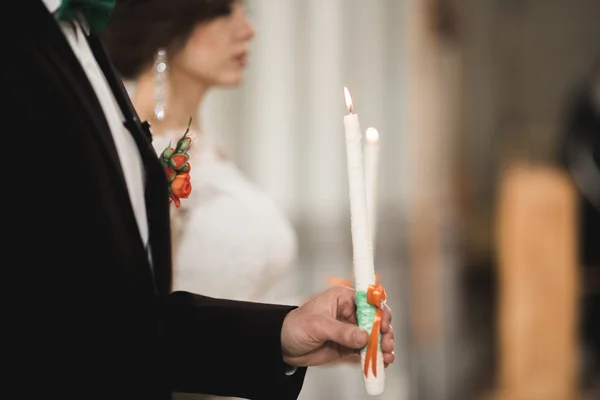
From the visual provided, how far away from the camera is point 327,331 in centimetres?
47

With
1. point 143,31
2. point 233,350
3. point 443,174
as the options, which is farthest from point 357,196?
point 443,174

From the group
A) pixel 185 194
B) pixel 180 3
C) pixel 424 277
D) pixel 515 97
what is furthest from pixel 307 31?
pixel 185 194

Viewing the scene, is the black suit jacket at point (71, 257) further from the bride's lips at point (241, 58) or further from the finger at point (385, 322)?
the bride's lips at point (241, 58)

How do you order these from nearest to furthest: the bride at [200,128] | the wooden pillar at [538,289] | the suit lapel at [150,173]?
the suit lapel at [150,173]
the bride at [200,128]
the wooden pillar at [538,289]

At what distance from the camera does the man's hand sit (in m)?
0.46

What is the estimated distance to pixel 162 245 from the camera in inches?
21.8

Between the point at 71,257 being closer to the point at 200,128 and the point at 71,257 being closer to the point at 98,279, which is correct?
the point at 98,279

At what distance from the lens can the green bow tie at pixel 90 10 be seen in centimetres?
48

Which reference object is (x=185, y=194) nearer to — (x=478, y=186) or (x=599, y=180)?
(x=599, y=180)

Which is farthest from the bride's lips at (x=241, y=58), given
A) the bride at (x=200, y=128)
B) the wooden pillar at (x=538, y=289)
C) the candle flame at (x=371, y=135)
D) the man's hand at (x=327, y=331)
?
the wooden pillar at (x=538, y=289)

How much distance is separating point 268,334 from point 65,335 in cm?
13

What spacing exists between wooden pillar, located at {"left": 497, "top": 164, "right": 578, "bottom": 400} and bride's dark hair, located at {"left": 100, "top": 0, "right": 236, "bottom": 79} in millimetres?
1454

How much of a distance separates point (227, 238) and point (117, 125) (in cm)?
36

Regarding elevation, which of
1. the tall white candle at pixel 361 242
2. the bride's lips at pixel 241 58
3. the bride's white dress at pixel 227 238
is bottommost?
the bride's white dress at pixel 227 238
